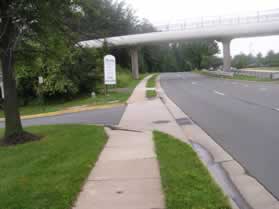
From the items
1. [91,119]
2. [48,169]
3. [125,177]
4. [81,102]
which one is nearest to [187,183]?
[125,177]

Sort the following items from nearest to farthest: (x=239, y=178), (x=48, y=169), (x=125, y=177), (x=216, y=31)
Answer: (x=125, y=177), (x=239, y=178), (x=48, y=169), (x=216, y=31)

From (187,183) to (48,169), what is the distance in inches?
103

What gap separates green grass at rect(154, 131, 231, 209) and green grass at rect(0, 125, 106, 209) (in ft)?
4.43

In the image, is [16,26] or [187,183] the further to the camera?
[16,26]

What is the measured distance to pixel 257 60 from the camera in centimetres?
10644

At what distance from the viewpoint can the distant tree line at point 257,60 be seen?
88.9 meters

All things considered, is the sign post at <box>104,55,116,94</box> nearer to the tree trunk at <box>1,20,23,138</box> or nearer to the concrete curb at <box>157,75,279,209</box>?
the concrete curb at <box>157,75,279,209</box>

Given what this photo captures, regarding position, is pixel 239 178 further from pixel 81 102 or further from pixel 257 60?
pixel 257 60

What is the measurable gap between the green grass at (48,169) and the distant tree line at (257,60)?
269 ft

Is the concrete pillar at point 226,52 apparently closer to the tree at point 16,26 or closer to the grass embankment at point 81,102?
the grass embankment at point 81,102

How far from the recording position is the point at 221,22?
4691 cm

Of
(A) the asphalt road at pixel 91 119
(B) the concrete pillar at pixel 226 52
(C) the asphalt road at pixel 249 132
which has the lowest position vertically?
(A) the asphalt road at pixel 91 119

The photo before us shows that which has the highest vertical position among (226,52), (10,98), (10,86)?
(226,52)

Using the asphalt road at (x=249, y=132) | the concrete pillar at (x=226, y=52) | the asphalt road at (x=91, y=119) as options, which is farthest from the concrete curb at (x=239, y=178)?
the concrete pillar at (x=226, y=52)
